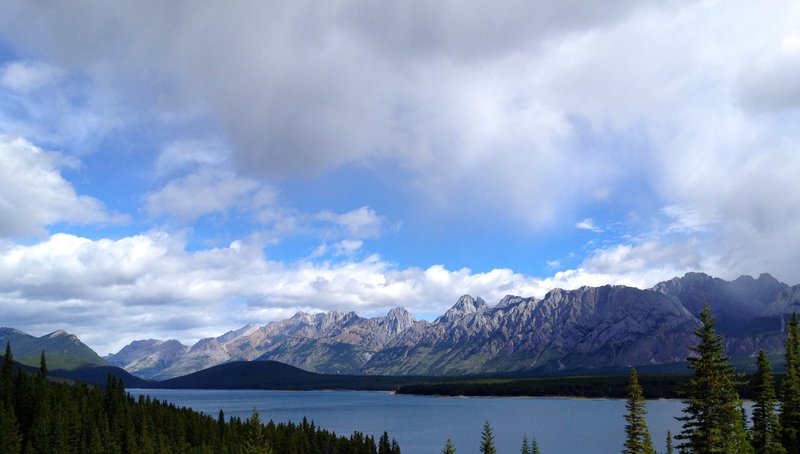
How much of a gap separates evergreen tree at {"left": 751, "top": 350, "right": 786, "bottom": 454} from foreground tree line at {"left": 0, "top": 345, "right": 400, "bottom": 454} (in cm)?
8332

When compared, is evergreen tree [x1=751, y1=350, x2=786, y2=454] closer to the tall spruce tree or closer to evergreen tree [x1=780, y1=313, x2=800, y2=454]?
evergreen tree [x1=780, y1=313, x2=800, y2=454]

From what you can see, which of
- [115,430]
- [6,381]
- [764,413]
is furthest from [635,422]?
[6,381]

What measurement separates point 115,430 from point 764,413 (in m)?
138

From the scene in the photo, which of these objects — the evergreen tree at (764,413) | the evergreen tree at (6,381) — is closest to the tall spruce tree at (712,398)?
the evergreen tree at (764,413)

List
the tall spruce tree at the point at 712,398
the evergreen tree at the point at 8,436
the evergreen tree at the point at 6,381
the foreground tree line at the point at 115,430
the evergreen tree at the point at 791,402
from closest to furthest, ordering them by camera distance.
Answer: the tall spruce tree at the point at 712,398 → the evergreen tree at the point at 791,402 → the evergreen tree at the point at 8,436 → the foreground tree line at the point at 115,430 → the evergreen tree at the point at 6,381

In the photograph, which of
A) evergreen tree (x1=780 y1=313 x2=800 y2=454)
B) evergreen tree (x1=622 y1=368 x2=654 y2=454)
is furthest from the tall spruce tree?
evergreen tree (x1=780 y1=313 x2=800 y2=454)

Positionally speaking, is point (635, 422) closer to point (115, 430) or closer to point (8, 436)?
point (8, 436)

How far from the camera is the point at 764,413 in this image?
61.5 m

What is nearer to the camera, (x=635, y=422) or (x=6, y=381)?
(x=635, y=422)

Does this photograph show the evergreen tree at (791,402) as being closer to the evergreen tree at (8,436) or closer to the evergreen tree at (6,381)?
the evergreen tree at (8,436)

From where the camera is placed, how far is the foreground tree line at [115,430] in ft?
395

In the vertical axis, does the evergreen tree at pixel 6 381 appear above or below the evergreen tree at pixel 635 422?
below

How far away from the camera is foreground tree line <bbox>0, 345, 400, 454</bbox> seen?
120 metres

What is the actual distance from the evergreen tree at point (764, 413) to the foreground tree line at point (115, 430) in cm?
8332
